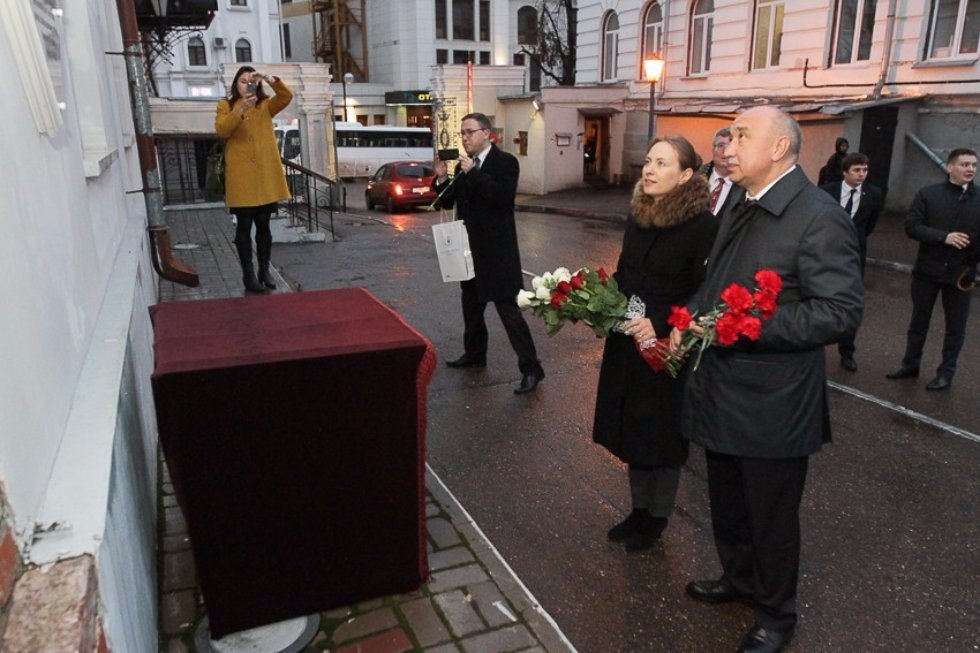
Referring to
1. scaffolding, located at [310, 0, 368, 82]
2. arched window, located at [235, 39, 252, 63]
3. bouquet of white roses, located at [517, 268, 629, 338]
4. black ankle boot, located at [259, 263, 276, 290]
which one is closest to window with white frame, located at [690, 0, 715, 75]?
black ankle boot, located at [259, 263, 276, 290]

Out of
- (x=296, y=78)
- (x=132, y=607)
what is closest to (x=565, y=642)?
(x=132, y=607)

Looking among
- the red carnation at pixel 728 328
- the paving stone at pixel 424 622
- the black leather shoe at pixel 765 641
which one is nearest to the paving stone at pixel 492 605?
the paving stone at pixel 424 622

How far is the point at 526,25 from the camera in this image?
4872cm

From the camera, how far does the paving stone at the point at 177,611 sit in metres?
2.95

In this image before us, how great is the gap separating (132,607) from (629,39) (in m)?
23.5

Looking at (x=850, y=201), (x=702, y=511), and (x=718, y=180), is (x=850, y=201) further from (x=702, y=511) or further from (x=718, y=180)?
(x=702, y=511)

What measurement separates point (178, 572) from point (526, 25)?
1976 inches

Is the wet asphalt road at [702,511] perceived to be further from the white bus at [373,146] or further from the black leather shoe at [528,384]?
the white bus at [373,146]

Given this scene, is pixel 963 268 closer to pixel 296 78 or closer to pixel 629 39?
pixel 629 39

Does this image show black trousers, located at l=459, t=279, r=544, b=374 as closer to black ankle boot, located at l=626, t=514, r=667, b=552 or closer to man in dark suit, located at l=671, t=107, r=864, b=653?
black ankle boot, located at l=626, t=514, r=667, b=552

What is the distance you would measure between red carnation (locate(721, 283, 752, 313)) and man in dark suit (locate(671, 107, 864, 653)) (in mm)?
133

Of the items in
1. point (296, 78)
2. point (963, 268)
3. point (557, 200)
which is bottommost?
point (557, 200)

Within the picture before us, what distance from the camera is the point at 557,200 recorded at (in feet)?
72.5

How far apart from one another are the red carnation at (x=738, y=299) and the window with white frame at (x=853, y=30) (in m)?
16.3
